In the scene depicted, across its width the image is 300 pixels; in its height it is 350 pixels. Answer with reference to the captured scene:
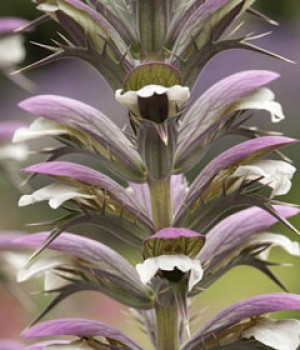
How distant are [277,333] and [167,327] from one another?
0.26 metres

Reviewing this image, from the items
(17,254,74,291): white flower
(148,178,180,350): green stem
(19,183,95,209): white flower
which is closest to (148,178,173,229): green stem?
(148,178,180,350): green stem

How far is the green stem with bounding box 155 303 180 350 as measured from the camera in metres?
2.28

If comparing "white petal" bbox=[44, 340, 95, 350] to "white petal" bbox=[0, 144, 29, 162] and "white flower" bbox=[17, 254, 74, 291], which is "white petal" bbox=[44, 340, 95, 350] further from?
"white petal" bbox=[0, 144, 29, 162]

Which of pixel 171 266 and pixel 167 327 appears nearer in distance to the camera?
pixel 171 266

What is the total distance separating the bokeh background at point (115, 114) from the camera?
21.6 ft

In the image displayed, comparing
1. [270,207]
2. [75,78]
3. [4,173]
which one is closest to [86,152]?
[270,207]

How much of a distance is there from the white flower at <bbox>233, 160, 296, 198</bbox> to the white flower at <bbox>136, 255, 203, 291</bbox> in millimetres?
246

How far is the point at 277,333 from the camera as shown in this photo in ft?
7.23

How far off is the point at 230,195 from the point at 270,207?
0.12 m

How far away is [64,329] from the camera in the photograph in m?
2.21

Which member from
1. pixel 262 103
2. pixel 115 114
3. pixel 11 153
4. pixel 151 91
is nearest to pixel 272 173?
pixel 262 103

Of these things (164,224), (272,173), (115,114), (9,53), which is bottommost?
(115,114)

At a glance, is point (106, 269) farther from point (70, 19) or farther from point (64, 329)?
point (70, 19)

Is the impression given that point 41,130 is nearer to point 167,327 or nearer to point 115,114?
point 167,327
